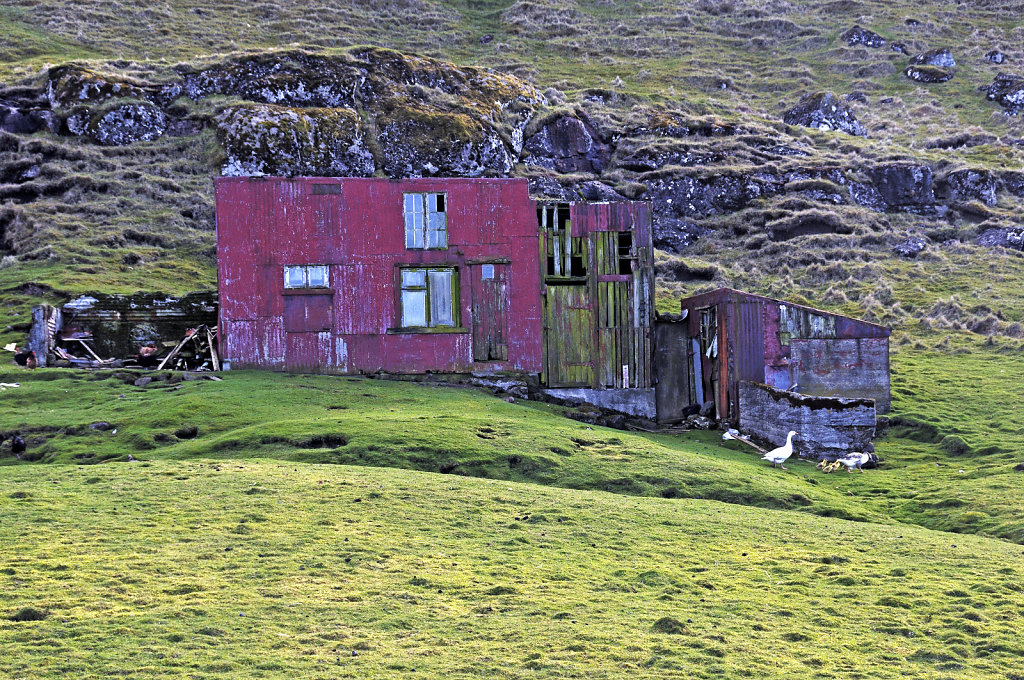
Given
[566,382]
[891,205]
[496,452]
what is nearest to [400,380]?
[566,382]

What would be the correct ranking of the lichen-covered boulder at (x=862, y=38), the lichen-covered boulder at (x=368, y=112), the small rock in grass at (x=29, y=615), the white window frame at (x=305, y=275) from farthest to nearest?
the lichen-covered boulder at (x=862, y=38)
the lichen-covered boulder at (x=368, y=112)
the white window frame at (x=305, y=275)
the small rock in grass at (x=29, y=615)

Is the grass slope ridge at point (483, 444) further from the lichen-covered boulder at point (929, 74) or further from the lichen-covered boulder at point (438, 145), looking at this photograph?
the lichen-covered boulder at point (929, 74)

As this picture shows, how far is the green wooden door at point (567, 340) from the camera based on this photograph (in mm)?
37188

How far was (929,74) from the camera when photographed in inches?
3967

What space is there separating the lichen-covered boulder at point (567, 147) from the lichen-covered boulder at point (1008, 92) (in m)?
43.8

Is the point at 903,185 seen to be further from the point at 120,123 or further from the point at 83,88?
the point at 83,88

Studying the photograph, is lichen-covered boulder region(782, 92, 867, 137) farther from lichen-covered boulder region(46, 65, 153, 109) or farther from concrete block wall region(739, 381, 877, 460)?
concrete block wall region(739, 381, 877, 460)

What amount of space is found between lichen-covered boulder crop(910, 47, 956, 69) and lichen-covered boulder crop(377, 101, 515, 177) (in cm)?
5796

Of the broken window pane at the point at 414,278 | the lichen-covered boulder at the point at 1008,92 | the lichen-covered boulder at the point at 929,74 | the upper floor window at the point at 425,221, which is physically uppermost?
the lichen-covered boulder at the point at 929,74

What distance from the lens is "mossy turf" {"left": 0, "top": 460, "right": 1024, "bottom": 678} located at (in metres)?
13.1

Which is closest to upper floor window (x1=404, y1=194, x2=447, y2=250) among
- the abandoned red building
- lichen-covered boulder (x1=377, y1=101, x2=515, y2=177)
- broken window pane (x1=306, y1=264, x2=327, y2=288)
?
the abandoned red building

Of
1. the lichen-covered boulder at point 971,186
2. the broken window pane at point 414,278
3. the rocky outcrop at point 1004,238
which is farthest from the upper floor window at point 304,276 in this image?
the lichen-covered boulder at point 971,186

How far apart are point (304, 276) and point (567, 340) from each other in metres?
10.1

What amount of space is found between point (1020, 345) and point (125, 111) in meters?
56.3
